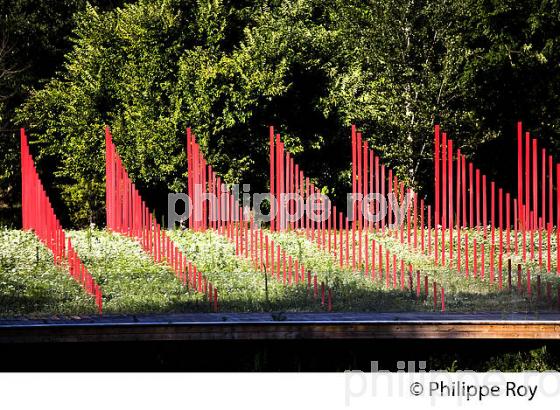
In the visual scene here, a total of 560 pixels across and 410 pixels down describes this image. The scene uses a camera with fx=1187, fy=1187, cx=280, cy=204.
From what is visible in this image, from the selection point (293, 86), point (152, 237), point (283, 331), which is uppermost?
point (293, 86)

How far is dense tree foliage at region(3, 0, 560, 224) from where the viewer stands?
43719 mm

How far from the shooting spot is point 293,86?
4866 centimetres

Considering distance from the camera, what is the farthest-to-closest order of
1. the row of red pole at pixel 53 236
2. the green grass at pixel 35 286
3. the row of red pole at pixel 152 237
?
the row of red pole at pixel 152 237
the row of red pole at pixel 53 236
the green grass at pixel 35 286

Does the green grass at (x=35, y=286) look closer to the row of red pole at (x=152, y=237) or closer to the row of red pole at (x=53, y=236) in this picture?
the row of red pole at (x=53, y=236)

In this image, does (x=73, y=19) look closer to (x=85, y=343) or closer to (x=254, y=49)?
(x=254, y=49)

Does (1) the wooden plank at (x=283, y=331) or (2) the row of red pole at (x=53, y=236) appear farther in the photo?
(2) the row of red pole at (x=53, y=236)

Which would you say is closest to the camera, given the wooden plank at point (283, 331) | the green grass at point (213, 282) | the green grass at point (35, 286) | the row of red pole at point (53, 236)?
the wooden plank at point (283, 331)

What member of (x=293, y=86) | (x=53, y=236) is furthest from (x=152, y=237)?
(x=293, y=86)

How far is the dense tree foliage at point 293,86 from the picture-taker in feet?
143

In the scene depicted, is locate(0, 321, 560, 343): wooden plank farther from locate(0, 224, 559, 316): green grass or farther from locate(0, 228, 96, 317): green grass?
locate(0, 228, 96, 317): green grass

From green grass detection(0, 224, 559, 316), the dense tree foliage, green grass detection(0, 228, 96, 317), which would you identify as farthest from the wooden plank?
the dense tree foliage

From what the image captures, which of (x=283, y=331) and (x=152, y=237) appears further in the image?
(x=152, y=237)

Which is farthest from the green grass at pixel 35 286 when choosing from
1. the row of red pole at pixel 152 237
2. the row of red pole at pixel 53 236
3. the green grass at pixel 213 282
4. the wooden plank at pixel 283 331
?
the wooden plank at pixel 283 331

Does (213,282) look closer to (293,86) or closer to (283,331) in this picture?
(283,331)
